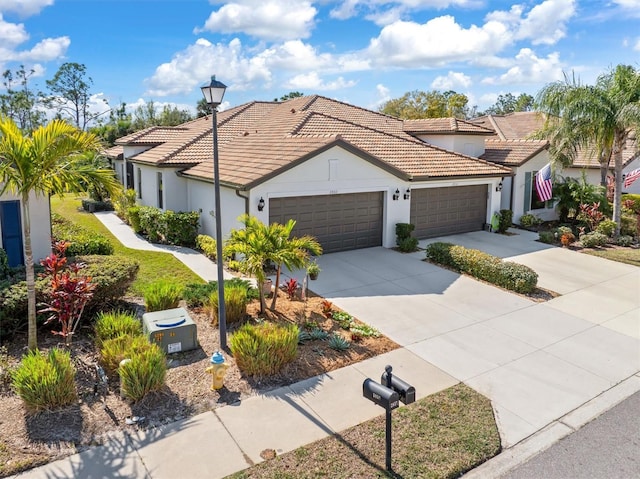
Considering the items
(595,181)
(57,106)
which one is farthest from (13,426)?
(57,106)

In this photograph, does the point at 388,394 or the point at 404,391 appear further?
the point at 404,391

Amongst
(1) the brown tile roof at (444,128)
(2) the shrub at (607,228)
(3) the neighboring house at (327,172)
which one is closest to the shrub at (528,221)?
(3) the neighboring house at (327,172)

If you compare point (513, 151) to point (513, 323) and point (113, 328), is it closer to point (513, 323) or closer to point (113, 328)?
point (513, 323)

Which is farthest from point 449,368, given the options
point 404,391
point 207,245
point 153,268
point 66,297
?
point 207,245

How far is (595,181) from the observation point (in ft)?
81.1

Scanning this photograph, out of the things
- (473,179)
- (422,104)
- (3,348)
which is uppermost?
(422,104)

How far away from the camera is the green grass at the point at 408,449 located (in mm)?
5547

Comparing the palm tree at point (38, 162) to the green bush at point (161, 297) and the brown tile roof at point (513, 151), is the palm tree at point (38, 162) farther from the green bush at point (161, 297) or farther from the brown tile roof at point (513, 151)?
the brown tile roof at point (513, 151)

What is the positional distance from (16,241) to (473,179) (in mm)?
15114

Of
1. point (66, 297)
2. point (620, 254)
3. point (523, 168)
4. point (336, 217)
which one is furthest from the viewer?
point (523, 168)

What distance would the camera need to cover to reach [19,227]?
11492 mm

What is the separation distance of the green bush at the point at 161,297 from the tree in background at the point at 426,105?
127ft

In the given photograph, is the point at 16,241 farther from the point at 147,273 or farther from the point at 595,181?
the point at 595,181

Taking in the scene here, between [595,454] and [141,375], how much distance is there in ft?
19.7
